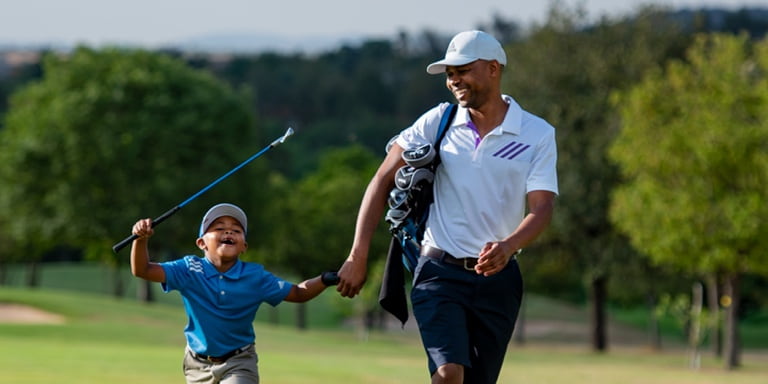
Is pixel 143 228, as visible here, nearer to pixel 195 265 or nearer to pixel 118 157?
pixel 195 265

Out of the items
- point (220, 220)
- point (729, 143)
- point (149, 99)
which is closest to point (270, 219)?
point (149, 99)

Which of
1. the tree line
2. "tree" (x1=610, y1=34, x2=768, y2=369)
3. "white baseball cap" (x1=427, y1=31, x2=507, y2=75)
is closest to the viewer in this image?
"white baseball cap" (x1=427, y1=31, x2=507, y2=75)

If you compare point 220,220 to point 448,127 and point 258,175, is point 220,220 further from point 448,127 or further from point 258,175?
point 258,175

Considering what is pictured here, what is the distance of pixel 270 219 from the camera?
6794 cm

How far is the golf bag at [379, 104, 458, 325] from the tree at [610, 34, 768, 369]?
1287 inches

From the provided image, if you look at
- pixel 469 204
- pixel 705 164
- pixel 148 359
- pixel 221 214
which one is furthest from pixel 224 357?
pixel 705 164

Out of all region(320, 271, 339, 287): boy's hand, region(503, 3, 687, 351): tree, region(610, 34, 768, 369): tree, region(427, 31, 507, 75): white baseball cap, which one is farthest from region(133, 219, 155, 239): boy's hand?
region(503, 3, 687, 351): tree

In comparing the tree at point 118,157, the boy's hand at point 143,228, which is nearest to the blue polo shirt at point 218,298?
the boy's hand at point 143,228

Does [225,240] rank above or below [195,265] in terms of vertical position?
above

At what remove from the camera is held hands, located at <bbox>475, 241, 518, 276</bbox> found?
716 cm

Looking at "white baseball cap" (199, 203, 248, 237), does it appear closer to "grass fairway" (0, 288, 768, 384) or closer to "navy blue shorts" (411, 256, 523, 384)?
"navy blue shorts" (411, 256, 523, 384)

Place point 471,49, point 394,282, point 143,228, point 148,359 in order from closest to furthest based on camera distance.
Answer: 1. point 143,228
2. point 471,49
3. point 394,282
4. point 148,359

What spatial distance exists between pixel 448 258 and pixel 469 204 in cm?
33

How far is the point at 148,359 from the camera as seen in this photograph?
26.1 m
